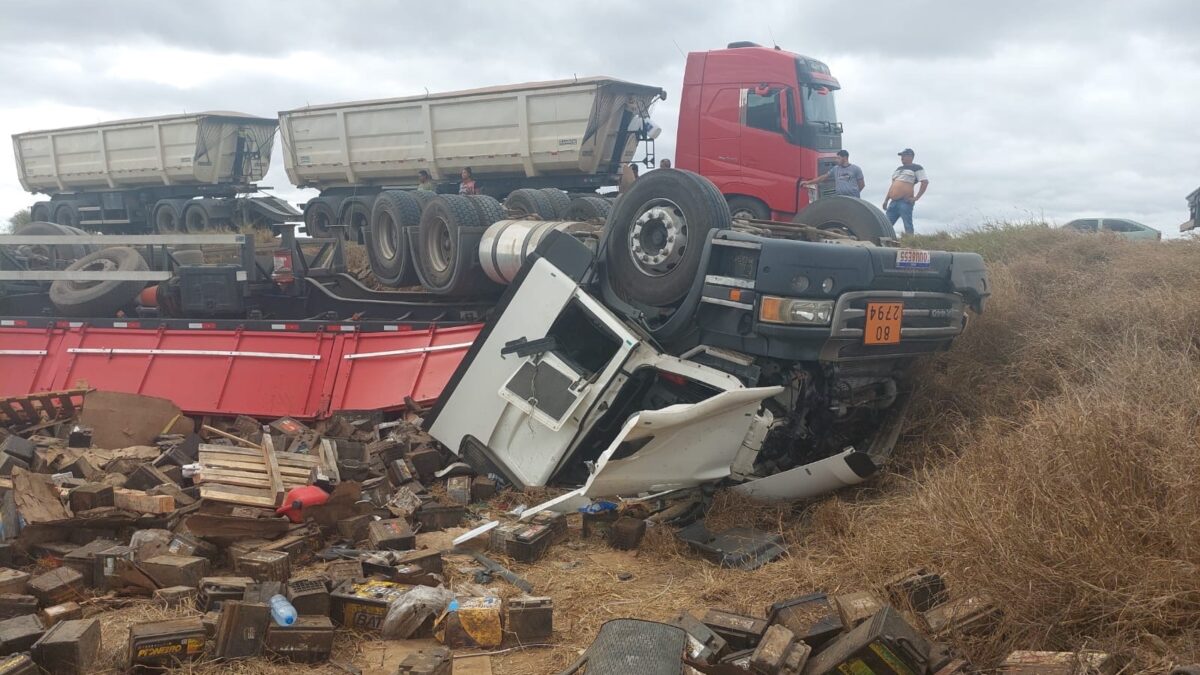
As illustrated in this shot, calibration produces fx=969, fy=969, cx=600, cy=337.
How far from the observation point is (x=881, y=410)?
6172mm

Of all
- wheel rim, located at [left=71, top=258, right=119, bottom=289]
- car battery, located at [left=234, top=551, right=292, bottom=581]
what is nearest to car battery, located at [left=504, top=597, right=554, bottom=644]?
car battery, located at [left=234, top=551, right=292, bottom=581]

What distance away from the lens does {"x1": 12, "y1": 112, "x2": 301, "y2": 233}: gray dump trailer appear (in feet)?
62.8

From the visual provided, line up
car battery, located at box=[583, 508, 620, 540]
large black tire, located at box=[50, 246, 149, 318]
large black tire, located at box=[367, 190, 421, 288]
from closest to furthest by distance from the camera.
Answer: car battery, located at box=[583, 508, 620, 540] < large black tire, located at box=[50, 246, 149, 318] < large black tire, located at box=[367, 190, 421, 288]

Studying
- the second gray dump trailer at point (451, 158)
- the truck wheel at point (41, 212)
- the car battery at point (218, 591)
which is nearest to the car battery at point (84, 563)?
the car battery at point (218, 591)

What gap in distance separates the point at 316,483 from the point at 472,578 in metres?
1.73

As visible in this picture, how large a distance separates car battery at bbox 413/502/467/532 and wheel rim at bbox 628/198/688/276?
1895 millimetres

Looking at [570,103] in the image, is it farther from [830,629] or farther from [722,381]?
[830,629]

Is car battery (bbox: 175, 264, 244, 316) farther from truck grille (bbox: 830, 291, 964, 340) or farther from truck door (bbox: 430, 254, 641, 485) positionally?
truck grille (bbox: 830, 291, 964, 340)

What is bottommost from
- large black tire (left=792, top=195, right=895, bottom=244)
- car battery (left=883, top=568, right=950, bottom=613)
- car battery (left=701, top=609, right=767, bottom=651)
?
car battery (left=701, top=609, right=767, bottom=651)

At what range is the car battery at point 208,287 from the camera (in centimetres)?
1016

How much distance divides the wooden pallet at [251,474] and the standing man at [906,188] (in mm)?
8142

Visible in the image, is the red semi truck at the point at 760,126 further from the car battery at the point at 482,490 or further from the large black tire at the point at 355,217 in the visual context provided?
the car battery at the point at 482,490

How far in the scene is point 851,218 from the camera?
6660mm

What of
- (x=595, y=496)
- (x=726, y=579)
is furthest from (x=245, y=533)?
(x=726, y=579)
